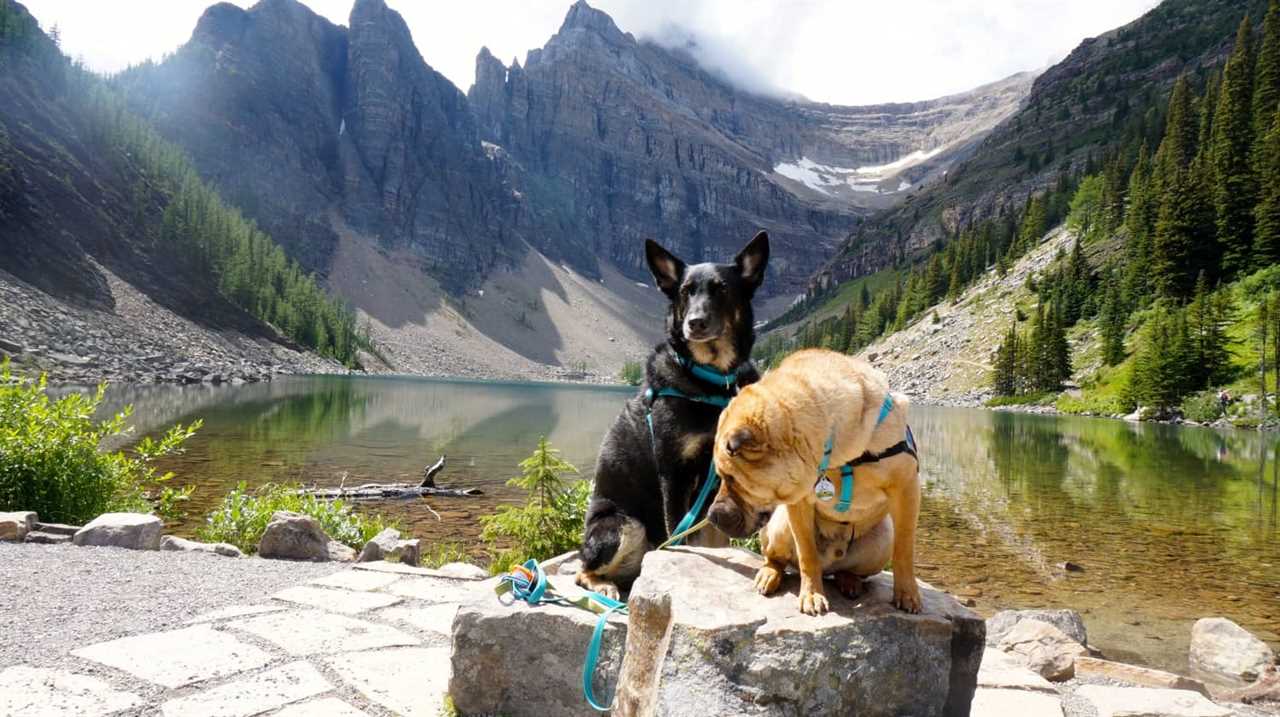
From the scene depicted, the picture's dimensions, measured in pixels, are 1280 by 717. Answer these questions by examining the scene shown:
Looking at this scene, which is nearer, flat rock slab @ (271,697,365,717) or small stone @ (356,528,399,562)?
flat rock slab @ (271,697,365,717)

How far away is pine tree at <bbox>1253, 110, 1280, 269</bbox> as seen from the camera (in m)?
62.0

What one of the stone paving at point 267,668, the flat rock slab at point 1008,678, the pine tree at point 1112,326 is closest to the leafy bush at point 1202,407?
the pine tree at point 1112,326

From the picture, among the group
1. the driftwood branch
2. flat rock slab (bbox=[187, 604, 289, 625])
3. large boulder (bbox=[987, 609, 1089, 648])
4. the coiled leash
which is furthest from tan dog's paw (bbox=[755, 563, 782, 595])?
the driftwood branch

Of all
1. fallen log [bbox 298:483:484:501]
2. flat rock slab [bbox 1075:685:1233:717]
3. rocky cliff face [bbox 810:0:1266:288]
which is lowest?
fallen log [bbox 298:483:484:501]

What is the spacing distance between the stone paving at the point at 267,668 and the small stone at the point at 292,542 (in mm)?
3357

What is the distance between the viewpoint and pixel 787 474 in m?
2.86

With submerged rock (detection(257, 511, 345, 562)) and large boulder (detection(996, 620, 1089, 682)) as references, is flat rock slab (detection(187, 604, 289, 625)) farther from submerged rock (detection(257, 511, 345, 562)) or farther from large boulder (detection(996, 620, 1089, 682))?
large boulder (detection(996, 620, 1089, 682))

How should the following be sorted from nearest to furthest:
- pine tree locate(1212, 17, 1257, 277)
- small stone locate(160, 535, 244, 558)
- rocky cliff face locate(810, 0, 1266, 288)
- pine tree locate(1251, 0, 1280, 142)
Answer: small stone locate(160, 535, 244, 558), pine tree locate(1212, 17, 1257, 277), pine tree locate(1251, 0, 1280, 142), rocky cliff face locate(810, 0, 1266, 288)

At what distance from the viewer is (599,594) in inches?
166

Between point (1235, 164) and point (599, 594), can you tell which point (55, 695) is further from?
point (1235, 164)

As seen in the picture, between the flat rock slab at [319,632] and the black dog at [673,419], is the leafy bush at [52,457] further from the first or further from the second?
the black dog at [673,419]

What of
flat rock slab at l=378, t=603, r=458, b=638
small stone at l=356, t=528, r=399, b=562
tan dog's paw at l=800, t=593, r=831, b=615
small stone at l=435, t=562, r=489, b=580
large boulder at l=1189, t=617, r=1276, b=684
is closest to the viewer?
tan dog's paw at l=800, t=593, r=831, b=615

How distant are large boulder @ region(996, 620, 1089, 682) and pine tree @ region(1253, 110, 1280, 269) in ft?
258

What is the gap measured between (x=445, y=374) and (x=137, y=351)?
324 ft
